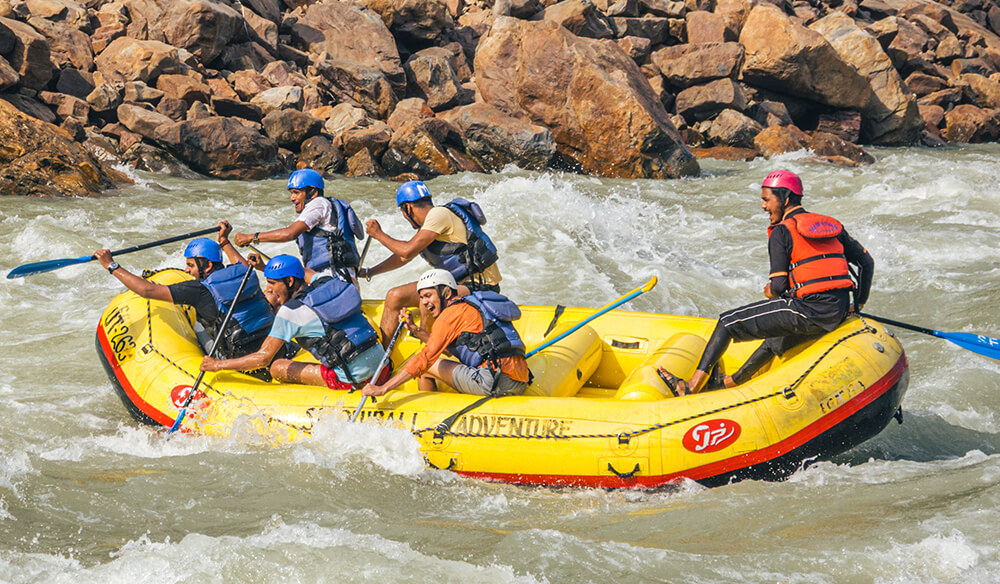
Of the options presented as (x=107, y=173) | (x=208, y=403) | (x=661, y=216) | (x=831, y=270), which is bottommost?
(x=661, y=216)

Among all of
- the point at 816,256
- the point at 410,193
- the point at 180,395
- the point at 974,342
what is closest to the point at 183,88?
the point at 410,193

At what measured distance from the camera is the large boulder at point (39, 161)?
10594 mm

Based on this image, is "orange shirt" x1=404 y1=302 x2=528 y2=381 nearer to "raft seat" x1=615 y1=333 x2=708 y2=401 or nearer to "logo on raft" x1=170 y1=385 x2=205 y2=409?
"raft seat" x1=615 y1=333 x2=708 y2=401

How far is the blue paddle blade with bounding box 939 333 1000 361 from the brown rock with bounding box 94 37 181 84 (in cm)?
1260

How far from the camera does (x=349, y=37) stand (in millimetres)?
17078

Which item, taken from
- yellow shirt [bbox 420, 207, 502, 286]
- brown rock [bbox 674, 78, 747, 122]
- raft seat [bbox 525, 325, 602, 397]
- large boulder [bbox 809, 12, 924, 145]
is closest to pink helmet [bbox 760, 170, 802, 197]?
raft seat [bbox 525, 325, 602, 397]

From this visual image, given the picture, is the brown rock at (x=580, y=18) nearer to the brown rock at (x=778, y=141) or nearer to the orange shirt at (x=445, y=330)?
the brown rock at (x=778, y=141)

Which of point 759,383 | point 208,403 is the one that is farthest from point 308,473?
point 759,383

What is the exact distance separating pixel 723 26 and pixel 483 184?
28.5 feet

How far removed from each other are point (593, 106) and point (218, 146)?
19.0 feet

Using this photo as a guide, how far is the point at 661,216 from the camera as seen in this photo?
1195cm

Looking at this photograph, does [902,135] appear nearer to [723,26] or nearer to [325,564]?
[723,26]

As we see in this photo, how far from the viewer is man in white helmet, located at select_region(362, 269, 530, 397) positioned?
5.02 m

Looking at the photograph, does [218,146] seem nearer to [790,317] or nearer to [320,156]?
[320,156]
